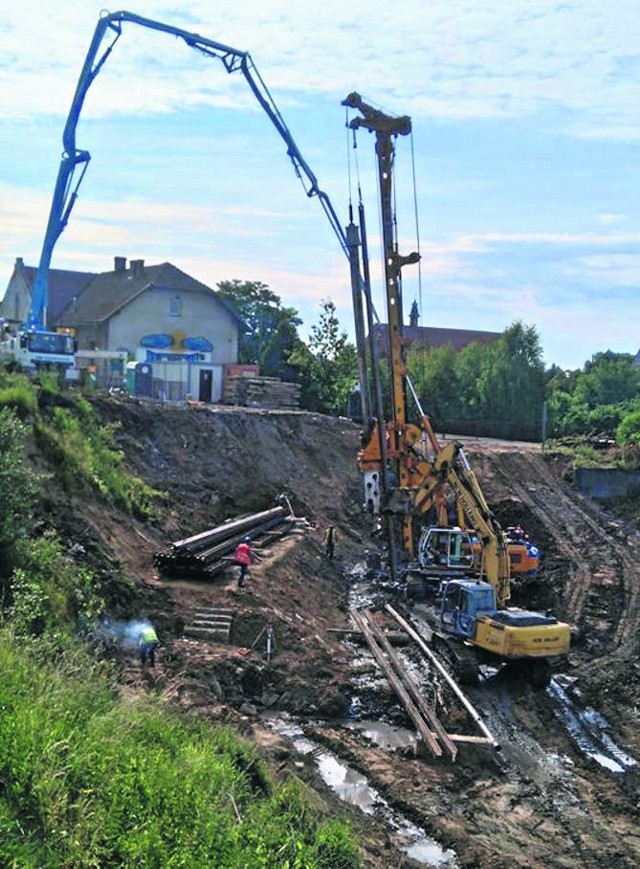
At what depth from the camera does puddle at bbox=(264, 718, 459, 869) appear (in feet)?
37.0

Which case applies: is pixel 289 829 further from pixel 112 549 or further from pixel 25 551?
pixel 112 549

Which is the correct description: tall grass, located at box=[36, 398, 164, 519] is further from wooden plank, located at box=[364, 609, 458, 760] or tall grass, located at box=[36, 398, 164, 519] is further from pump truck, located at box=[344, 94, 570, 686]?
wooden plank, located at box=[364, 609, 458, 760]

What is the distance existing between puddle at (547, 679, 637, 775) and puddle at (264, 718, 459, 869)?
128 inches

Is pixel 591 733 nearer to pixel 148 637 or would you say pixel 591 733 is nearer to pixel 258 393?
pixel 148 637

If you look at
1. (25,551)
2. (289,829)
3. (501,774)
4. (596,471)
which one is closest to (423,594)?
(501,774)

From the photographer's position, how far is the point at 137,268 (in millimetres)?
51812

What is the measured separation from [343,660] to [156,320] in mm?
32907

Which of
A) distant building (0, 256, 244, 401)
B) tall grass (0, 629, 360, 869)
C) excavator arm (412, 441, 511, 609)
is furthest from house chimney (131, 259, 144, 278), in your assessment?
tall grass (0, 629, 360, 869)

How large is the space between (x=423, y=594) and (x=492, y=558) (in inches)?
108

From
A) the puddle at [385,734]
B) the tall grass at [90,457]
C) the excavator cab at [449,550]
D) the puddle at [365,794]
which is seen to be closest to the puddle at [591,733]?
the puddle at [385,734]

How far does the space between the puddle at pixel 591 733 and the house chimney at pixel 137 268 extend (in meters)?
38.5

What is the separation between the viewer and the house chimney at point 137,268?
5125 cm

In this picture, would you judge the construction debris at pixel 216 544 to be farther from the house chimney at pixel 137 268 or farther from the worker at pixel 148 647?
the house chimney at pixel 137 268

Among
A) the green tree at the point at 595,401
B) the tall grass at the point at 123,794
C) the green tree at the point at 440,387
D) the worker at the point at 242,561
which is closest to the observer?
the tall grass at the point at 123,794
